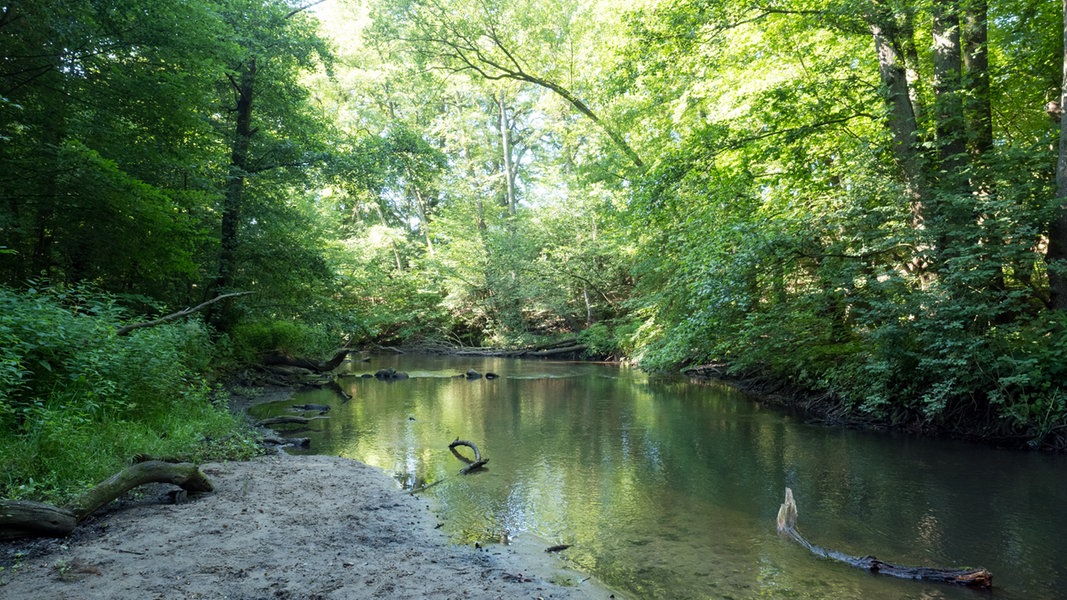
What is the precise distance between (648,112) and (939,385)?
10.6 meters

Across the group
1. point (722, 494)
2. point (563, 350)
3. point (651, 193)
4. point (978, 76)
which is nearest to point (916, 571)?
point (722, 494)

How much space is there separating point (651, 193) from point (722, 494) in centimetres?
747

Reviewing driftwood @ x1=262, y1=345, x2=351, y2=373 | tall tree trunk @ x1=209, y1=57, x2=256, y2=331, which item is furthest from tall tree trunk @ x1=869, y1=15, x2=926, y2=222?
driftwood @ x1=262, y1=345, x2=351, y2=373

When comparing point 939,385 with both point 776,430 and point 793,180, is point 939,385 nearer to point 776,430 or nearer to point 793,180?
point 776,430

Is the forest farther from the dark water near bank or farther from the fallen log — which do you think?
the fallen log

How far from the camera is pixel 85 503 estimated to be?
4.22 m

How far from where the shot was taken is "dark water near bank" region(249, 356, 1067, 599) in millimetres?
4559

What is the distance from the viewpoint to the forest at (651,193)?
7.66 metres

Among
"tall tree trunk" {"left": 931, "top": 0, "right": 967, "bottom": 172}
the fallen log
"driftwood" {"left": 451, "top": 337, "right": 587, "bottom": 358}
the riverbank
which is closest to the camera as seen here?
the riverbank

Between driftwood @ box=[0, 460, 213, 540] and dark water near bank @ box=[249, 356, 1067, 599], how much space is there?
2.38m

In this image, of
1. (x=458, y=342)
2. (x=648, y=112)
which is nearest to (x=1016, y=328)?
(x=648, y=112)

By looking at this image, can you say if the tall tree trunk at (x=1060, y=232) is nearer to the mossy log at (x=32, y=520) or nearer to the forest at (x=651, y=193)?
the forest at (x=651, y=193)

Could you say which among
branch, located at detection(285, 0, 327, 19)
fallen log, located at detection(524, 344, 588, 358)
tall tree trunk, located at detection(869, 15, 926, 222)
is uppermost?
branch, located at detection(285, 0, 327, 19)

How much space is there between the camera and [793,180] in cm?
1211
